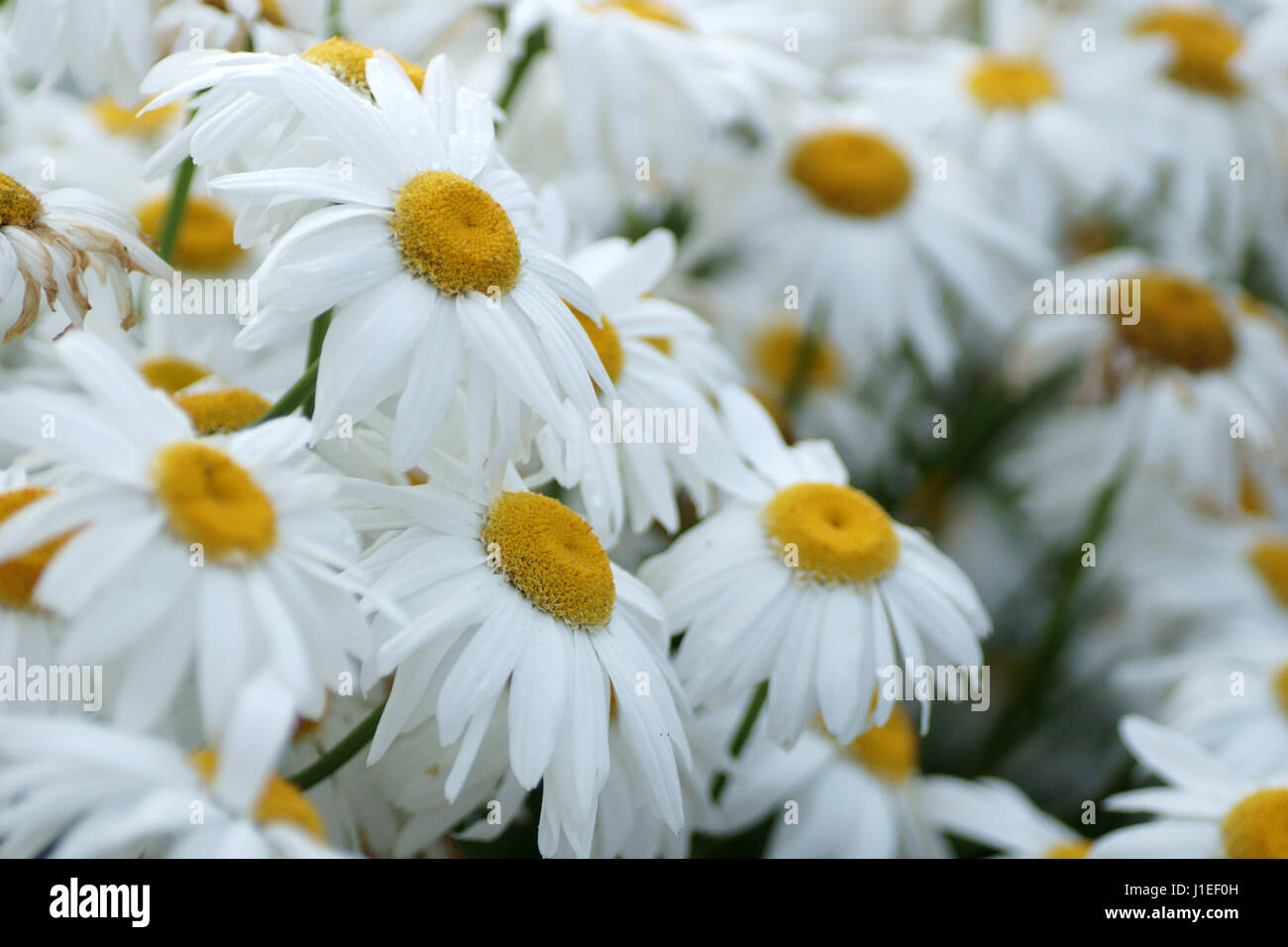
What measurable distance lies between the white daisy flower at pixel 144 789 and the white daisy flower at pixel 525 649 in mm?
126

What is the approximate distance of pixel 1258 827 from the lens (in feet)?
3.31

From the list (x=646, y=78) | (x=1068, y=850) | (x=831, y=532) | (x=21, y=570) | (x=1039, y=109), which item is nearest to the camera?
(x=21, y=570)

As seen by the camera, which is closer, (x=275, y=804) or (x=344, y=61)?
(x=275, y=804)

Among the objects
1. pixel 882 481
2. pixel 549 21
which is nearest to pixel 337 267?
pixel 549 21

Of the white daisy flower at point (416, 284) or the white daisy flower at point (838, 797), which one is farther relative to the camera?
the white daisy flower at point (838, 797)

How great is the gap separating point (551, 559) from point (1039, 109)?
143cm

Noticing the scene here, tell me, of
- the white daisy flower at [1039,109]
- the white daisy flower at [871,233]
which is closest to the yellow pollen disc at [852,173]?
the white daisy flower at [871,233]

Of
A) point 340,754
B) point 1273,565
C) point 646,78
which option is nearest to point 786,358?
point 646,78

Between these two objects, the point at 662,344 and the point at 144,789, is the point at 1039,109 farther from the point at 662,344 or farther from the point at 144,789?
the point at 144,789

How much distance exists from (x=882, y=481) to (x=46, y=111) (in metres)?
1.26

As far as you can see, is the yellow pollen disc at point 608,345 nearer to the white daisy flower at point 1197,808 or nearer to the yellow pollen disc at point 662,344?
the yellow pollen disc at point 662,344

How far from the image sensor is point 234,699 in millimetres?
612

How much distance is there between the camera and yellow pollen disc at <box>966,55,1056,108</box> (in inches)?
75.2

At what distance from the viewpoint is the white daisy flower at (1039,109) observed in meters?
1.83
